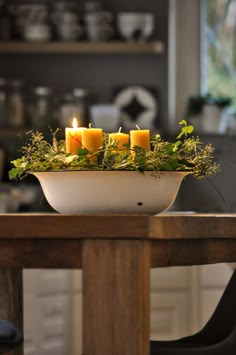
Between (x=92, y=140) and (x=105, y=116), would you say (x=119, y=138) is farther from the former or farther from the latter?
(x=105, y=116)

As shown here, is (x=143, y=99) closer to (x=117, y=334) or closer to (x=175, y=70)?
(x=175, y=70)

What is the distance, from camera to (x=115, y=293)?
71.1 inches

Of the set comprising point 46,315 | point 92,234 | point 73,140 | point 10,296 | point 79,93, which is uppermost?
point 73,140

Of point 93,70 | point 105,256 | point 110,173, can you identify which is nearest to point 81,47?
point 93,70

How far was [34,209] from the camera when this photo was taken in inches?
197

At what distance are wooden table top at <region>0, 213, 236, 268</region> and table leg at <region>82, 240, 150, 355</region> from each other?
2 cm

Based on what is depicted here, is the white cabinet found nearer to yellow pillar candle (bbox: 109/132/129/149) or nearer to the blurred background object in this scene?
yellow pillar candle (bbox: 109/132/129/149)

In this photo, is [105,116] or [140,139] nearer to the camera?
[140,139]

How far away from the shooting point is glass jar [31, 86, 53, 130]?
5160 millimetres

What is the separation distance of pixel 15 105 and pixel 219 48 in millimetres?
1058

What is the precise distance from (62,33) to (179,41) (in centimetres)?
58

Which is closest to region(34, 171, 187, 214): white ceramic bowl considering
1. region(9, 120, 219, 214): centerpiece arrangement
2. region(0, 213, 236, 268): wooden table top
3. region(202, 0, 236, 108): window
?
region(9, 120, 219, 214): centerpiece arrangement

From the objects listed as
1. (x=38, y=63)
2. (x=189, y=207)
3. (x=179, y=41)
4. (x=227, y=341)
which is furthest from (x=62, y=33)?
(x=227, y=341)

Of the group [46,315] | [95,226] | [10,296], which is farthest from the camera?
[46,315]
